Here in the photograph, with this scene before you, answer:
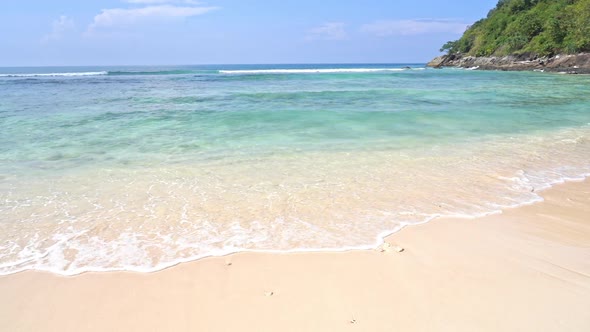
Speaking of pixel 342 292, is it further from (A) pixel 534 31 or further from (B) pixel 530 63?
(A) pixel 534 31

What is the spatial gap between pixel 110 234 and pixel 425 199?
4.06 metres

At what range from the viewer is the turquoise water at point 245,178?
4059mm

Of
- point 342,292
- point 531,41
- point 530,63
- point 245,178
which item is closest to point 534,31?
point 531,41

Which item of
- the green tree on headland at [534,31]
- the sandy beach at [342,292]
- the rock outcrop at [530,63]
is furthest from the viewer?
the green tree on headland at [534,31]

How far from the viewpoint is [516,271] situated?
3.34 metres

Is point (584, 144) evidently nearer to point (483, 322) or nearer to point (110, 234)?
point (483, 322)

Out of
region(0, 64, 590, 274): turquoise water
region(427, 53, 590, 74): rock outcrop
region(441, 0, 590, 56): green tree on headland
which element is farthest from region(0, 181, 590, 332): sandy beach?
region(441, 0, 590, 56): green tree on headland

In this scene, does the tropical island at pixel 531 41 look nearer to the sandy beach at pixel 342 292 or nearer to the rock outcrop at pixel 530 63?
the rock outcrop at pixel 530 63

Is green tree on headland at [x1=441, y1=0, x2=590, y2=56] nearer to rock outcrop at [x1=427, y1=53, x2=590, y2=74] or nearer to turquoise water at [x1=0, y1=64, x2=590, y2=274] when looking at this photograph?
rock outcrop at [x1=427, y1=53, x2=590, y2=74]

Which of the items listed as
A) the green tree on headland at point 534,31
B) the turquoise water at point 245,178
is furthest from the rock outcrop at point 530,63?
the turquoise water at point 245,178

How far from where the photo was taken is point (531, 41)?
5703 cm

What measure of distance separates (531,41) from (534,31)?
257 centimetres

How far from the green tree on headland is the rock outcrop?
3.84ft

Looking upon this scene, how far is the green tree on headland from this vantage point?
156 ft
